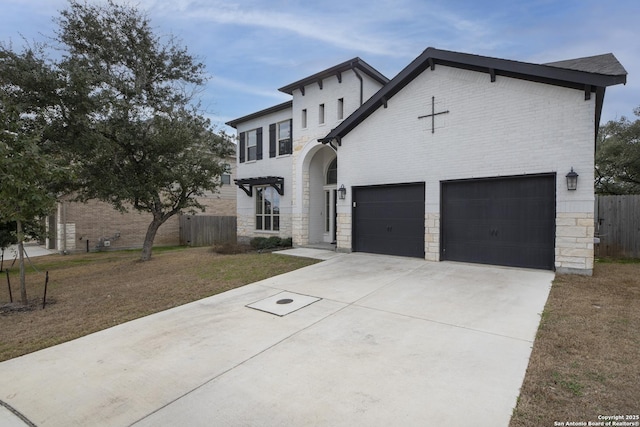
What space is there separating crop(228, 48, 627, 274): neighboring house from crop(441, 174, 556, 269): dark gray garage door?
3 centimetres

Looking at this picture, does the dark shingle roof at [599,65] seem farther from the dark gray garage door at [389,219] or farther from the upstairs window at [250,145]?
the upstairs window at [250,145]

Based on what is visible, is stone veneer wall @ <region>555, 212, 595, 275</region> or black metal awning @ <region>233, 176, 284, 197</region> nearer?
stone veneer wall @ <region>555, 212, 595, 275</region>

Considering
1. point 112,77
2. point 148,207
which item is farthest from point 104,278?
point 112,77

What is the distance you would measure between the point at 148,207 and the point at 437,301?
11.0 meters

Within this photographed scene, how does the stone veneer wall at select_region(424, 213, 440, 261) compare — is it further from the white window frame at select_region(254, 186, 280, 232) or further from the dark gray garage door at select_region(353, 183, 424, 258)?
the white window frame at select_region(254, 186, 280, 232)

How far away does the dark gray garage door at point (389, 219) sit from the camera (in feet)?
33.4

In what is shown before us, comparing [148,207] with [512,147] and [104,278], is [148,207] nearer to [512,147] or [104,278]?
[104,278]

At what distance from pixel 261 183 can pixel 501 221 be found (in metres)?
10.6

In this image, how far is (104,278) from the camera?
373 inches

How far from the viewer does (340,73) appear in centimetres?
1252

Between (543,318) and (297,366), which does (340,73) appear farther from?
(297,366)

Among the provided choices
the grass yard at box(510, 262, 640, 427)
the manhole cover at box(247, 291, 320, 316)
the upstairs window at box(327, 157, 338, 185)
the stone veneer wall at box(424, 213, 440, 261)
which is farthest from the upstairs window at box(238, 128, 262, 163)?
the grass yard at box(510, 262, 640, 427)

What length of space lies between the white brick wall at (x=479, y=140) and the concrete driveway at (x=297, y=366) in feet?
10.9

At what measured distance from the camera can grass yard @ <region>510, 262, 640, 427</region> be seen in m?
2.70
